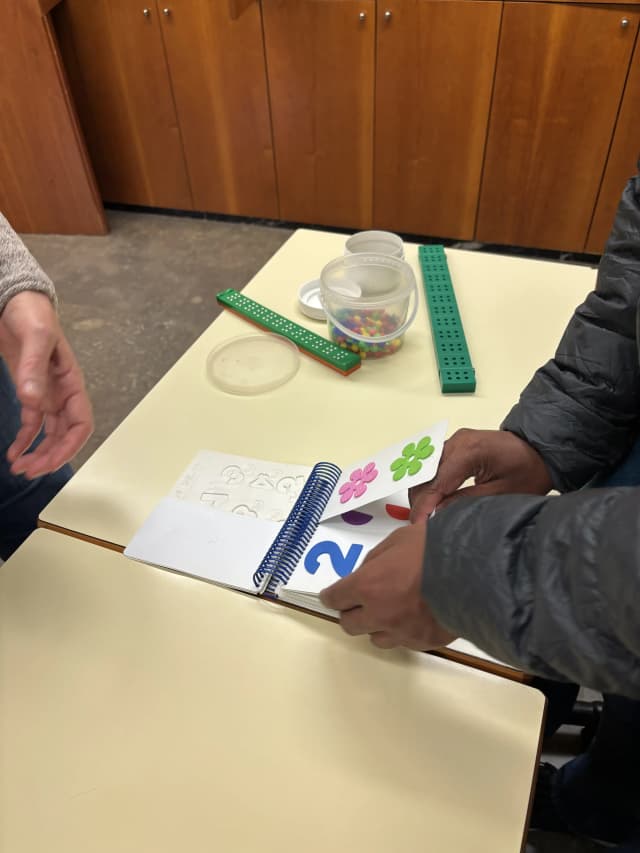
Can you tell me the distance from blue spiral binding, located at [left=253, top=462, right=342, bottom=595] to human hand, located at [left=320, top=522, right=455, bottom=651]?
0.34 ft

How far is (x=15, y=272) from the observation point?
2.74 ft

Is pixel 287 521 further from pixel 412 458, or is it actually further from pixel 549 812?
Result: pixel 549 812

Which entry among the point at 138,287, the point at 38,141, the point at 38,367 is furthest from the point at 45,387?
the point at 38,141

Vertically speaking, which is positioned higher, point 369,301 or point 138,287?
point 369,301

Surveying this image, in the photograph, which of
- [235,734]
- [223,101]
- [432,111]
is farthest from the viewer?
[223,101]

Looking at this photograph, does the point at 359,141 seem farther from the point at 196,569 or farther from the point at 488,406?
the point at 196,569

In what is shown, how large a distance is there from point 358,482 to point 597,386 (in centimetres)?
31

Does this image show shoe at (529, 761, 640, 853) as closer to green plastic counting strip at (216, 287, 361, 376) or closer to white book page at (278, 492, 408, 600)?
white book page at (278, 492, 408, 600)

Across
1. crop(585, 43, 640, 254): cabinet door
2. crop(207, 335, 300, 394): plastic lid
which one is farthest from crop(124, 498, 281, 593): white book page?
crop(585, 43, 640, 254): cabinet door

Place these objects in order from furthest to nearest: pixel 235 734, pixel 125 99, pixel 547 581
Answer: pixel 125 99, pixel 235 734, pixel 547 581

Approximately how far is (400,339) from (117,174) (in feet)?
7.41

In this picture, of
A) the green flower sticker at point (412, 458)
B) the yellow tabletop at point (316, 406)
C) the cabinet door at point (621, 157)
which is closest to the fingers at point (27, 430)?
the yellow tabletop at point (316, 406)

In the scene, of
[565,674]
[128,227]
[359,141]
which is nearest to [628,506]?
[565,674]

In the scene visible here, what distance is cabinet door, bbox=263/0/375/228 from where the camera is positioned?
2.16 metres
